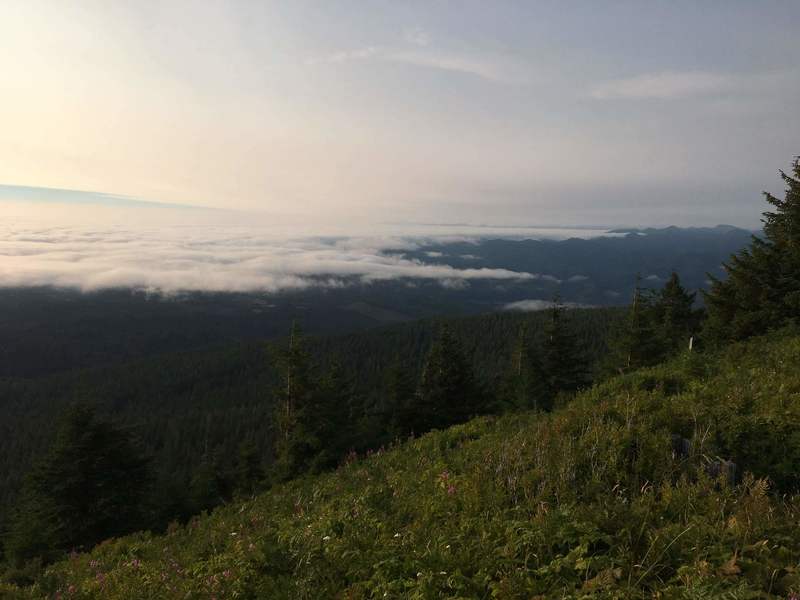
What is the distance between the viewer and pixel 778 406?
7.30 meters

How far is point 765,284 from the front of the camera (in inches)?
810

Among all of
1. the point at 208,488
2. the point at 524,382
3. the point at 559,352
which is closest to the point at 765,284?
the point at 524,382

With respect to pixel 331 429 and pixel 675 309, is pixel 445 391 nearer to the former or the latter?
pixel 331 429

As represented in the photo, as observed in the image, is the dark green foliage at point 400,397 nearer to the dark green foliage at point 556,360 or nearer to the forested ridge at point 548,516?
the dark green foliage at point 556,360

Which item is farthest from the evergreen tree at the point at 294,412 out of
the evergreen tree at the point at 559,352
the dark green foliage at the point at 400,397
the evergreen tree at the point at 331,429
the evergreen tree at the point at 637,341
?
the evergreen tree at the point at 637,341

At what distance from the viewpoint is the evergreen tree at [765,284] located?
19.9 metres

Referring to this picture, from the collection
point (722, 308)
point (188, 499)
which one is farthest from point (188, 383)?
point (722, 308)

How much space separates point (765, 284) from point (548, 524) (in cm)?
2318

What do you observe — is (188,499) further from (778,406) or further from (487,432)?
(778,406)

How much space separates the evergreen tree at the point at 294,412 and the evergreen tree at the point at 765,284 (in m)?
21.8

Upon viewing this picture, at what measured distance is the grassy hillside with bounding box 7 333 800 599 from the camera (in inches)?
161

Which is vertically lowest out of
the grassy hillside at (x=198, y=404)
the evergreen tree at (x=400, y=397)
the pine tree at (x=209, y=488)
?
the grassy hillside at (x=198, y=404)

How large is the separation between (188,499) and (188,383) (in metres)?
189

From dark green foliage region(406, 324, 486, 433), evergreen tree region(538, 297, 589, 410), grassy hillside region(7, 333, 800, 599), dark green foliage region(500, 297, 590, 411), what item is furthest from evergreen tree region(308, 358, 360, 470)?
evergreen tree region(538, 297, 589, 410)
